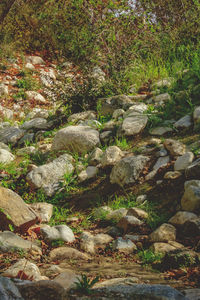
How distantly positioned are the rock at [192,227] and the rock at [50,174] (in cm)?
194

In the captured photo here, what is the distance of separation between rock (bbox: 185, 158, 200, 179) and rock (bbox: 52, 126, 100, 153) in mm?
1742

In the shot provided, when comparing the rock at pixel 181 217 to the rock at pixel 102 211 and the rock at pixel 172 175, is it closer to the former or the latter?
the rock at pixel 172 175

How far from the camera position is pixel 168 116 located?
16.0 ft

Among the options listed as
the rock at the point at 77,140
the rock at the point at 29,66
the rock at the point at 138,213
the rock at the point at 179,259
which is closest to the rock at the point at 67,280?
the rock at the point at 179,259

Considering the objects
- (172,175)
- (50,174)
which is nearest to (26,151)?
(50,174)

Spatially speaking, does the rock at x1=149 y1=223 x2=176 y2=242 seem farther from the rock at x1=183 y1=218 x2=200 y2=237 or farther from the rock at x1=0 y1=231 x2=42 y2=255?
the rock at x1=0 y1=231 x2=42 y2=255

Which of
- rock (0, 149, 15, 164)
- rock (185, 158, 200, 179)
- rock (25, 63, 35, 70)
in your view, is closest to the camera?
rock (185, 158, 200, 179)

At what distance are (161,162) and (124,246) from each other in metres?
1.35

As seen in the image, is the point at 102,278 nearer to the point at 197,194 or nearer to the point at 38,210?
the point at 197,194

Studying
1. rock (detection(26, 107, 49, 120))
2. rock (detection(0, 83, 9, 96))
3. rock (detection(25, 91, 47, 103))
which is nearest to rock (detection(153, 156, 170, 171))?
rock (detection(26, 107, 49, 120))

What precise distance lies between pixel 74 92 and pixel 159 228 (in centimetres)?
404

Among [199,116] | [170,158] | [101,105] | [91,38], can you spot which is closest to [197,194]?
[170,158]

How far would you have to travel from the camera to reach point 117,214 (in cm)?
342

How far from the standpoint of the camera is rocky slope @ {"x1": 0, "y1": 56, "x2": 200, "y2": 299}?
2.15 metres
